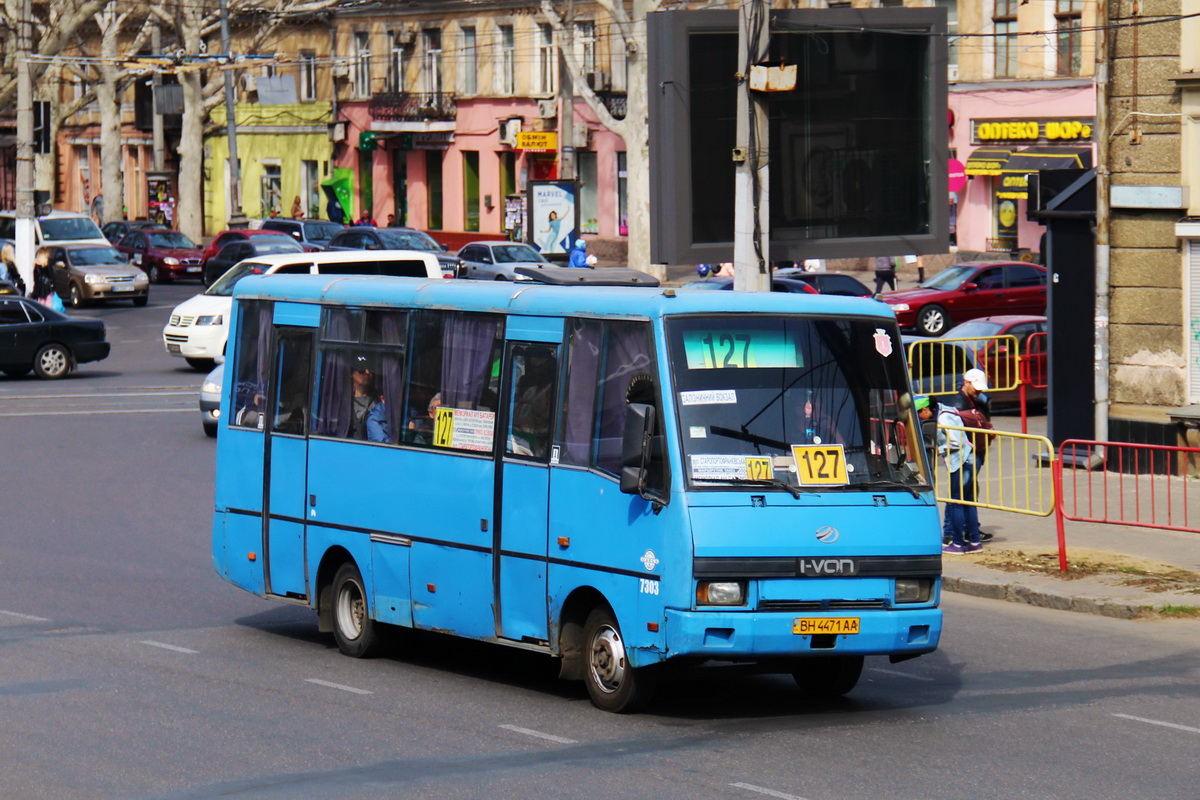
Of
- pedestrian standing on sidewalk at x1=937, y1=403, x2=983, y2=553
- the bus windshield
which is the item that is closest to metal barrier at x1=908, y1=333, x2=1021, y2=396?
pedestrian standing on sidewalk at x1=937, y1=403, x2=983, y2=553

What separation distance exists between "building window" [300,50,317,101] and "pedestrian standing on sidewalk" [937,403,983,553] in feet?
195

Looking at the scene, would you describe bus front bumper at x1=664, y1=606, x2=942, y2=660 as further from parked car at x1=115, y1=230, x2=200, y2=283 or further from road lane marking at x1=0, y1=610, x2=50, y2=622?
parked car at x1=115, y1=230, x2=200, y2=283

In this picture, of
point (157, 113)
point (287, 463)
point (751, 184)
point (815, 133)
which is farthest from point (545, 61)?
point (287, 463)

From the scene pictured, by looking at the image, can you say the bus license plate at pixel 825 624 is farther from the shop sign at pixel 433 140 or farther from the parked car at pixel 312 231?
the shop sign at pixel 433 140

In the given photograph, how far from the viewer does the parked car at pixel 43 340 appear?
104 ft

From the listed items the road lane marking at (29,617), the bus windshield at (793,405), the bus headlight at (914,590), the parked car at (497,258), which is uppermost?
the parked car at (497,258)

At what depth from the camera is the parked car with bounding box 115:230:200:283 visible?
195 feet

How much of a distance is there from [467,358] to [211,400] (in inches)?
531

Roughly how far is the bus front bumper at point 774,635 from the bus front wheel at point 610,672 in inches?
17.7

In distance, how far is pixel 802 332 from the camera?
10016mm

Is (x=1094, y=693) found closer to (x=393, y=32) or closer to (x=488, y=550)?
(x=488, y=550)

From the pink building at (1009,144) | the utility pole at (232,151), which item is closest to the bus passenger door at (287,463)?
the pink building at (1009,144)

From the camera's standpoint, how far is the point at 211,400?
2403cm

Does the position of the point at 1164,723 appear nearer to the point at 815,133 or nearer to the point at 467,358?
the point at 467,358
